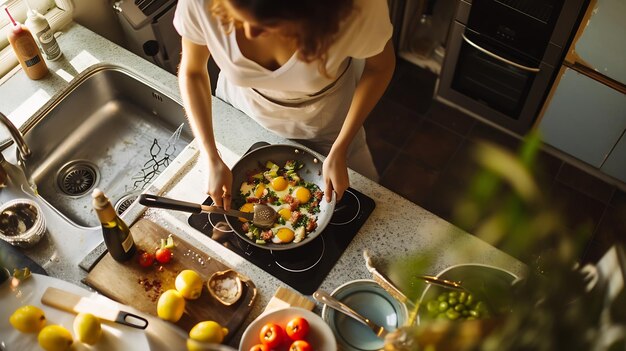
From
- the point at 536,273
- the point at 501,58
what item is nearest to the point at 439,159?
the point at 501,58

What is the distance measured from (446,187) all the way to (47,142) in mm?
1569

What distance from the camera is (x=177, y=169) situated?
1.46m

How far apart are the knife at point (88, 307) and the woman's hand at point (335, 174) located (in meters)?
0.50

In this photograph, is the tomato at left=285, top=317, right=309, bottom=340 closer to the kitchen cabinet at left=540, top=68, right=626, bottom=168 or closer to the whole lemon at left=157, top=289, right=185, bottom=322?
the whole lemon at left=157, top=289, right=185, bottom=322

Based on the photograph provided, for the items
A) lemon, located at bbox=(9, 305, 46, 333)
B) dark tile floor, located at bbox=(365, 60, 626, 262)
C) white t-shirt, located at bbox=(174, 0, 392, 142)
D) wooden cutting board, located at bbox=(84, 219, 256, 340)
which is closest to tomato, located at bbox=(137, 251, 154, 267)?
wooden cutting board, located at bbox=(84, 219, 256, 340)

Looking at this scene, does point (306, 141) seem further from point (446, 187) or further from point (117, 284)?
point (446, 187)

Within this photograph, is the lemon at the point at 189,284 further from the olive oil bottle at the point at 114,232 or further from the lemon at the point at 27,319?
the lemon at the point at 27,319

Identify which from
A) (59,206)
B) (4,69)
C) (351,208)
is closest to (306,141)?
(351,208)

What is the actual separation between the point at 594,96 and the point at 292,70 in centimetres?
139

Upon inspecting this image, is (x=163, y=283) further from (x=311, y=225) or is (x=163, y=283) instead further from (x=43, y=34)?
(x=43, y=34)

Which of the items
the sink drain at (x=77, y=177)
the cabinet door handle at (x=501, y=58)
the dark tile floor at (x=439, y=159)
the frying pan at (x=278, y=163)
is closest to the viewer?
the frying pan at (x=278, y=163)

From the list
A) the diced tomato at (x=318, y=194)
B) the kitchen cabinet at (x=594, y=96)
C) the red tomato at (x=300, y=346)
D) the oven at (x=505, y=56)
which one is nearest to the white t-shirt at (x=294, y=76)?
the diced tomato at (x=318, y=194)

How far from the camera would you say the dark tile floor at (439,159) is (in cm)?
238

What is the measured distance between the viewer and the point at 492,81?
Result: 2418 mm
